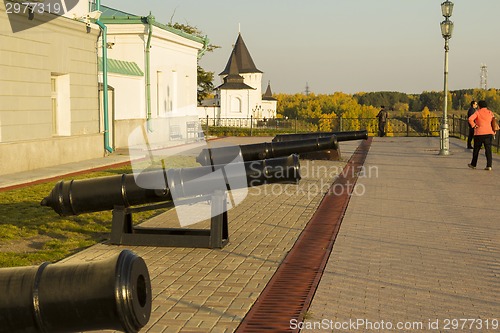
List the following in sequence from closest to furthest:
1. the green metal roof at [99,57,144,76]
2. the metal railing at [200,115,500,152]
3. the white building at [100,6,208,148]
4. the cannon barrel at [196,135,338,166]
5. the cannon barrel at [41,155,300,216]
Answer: the cannon barrel at [41,155,300,216], the cannon barrel at [196,135,338,166], the green metal roof at [99,57,144,76], the white building at [100,6,208,148], the metal railing at [200,115,500,152]

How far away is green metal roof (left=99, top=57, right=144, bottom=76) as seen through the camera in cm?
2770

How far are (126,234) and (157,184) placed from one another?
111cm

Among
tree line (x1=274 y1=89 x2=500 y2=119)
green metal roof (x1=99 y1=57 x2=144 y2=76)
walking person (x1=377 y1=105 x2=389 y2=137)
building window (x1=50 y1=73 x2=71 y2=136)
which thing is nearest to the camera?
building window (x1=50 y1=73 x2=71 y2=136)

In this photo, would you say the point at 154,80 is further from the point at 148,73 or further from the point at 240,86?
the point at 240,86

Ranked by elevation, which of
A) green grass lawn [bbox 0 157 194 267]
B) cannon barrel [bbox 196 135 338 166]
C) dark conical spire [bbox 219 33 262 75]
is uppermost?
dark conical spire [bbox 219 33 262 75]

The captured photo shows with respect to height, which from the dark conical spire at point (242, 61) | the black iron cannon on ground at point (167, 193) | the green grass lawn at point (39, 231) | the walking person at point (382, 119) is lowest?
the green grass lawn at point (39, 231)

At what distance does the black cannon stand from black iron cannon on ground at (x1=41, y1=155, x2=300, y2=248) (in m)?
5.08

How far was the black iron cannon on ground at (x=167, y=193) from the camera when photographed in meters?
8.00

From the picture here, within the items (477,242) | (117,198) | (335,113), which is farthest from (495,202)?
(335,113)

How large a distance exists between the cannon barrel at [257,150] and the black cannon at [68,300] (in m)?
7.18

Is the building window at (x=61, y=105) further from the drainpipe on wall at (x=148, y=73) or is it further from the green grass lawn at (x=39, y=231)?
the drainpipe on wall at (x=148, y=73)

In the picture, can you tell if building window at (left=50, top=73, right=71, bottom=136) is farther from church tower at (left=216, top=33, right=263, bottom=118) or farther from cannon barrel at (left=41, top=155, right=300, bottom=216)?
church tower at (left=216, top=33, right=263, bottom=118)

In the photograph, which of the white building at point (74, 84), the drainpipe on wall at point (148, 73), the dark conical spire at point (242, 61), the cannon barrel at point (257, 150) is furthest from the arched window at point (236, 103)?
the cannon barrel at point (257, 150)

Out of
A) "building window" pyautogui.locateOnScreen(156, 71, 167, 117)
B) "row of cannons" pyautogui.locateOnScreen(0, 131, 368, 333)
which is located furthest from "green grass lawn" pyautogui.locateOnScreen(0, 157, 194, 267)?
"building window" pyautogui.locateOnScreen(156, 71, 167, 117)
